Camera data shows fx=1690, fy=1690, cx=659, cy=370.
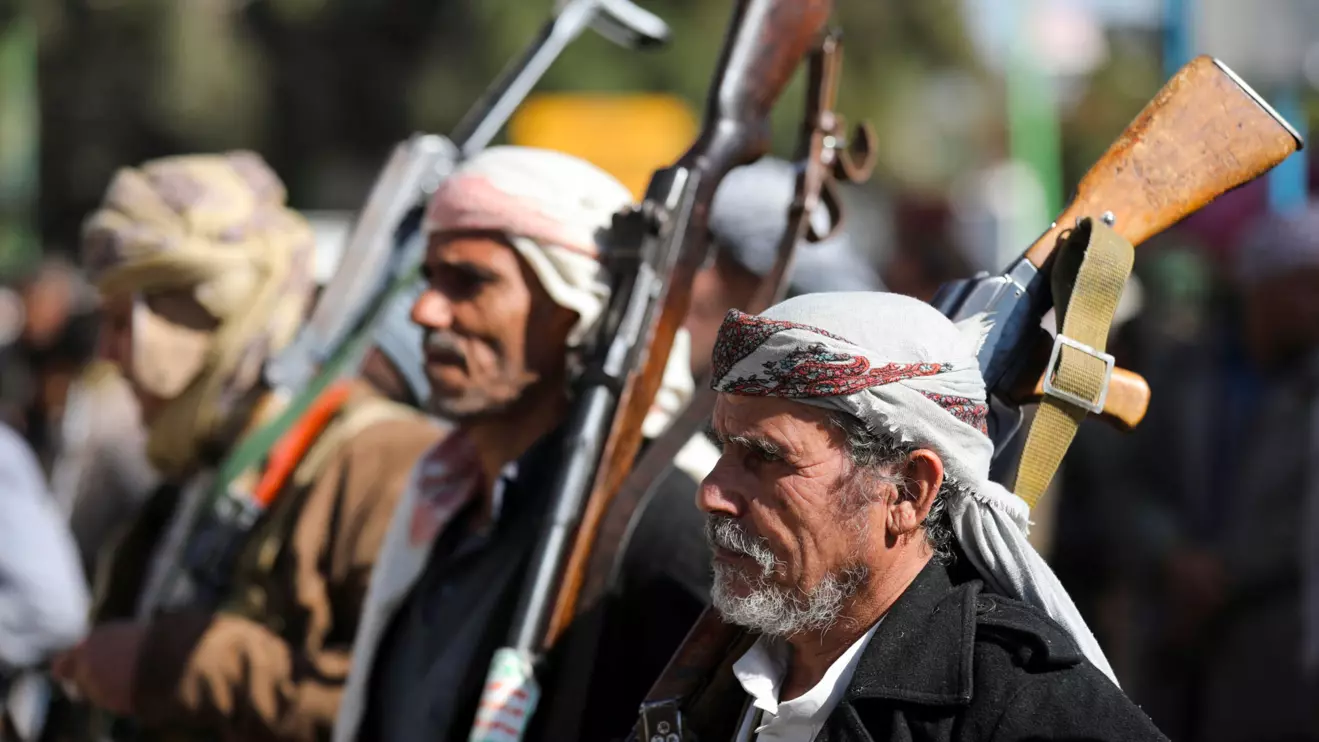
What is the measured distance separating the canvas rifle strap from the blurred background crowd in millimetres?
2621

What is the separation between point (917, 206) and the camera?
8.20 meters

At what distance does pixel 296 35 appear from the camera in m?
15.5

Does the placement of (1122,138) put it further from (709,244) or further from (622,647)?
(622,647)

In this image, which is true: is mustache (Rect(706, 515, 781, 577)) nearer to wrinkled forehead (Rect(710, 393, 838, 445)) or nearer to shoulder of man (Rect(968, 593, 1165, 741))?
wrinkled forehead (Rect(710, 393, 838, 445))

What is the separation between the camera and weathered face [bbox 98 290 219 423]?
4281mm

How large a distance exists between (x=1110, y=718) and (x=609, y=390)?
4.10ft

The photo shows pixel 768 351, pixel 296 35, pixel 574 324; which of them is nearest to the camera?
pixel 768 351

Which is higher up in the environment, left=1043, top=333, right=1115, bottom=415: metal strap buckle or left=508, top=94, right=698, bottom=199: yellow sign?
left=1043, top=333, right=1115, bottom=415: metal strap buckle

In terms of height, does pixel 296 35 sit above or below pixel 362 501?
below

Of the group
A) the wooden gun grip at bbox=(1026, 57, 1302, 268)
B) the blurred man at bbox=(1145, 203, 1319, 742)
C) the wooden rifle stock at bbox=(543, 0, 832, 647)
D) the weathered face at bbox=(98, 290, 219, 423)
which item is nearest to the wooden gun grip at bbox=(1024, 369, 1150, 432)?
the wooden gun grip at bbox=(1026, 57, 1302, 268)

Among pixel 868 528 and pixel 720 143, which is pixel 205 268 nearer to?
pixel 720 143

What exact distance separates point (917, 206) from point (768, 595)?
6219 millimetres

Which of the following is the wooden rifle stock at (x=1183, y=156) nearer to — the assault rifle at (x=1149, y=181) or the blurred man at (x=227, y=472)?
the assault rifle at (x=1149, y=181)

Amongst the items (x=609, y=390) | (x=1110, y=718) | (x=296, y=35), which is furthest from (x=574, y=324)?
(x=296, y=35)
